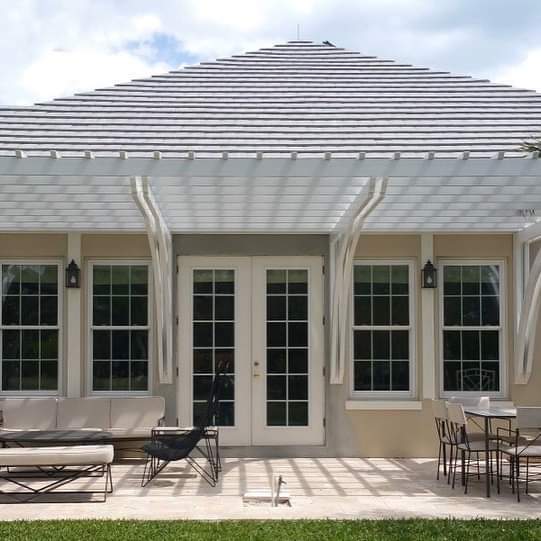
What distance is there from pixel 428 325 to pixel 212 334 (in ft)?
9.57

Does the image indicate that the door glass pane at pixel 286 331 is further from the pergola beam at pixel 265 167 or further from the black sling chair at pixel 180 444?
the pergola beam at pixel 265 167

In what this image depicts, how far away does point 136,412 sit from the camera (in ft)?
38.4

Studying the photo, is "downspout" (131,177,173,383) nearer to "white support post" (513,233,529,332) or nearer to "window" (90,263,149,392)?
"window" (90,263,149,392)

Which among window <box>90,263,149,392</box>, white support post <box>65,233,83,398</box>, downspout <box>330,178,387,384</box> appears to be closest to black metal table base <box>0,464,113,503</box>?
white support post <box>65,233,83,398</box>

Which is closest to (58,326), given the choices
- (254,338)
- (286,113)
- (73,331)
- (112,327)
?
(73,331)

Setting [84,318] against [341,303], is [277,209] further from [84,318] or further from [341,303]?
[84,318]

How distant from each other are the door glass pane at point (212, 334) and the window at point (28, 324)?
1.88 meters

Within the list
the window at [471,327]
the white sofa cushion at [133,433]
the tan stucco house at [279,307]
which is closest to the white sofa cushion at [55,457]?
the white sofa cushion at [133,433]

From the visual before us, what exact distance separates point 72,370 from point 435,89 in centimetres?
663

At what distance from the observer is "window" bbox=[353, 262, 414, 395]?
12352 millimetres

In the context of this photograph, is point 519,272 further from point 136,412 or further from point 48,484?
point 48,484

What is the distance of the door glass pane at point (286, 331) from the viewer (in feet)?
40.5

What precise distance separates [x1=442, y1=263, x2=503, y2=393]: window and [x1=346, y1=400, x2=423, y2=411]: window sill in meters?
0.52

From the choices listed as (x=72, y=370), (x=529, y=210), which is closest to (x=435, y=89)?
(x=529, y=210)
